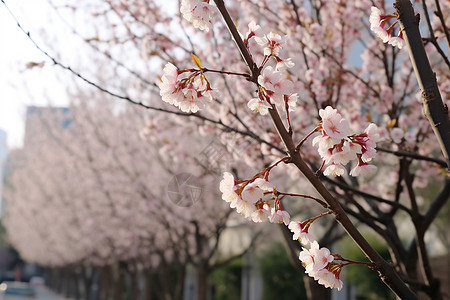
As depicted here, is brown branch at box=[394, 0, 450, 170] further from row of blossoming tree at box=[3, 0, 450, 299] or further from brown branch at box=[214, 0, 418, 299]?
brown branch at box=[214, 0, 418, 299]

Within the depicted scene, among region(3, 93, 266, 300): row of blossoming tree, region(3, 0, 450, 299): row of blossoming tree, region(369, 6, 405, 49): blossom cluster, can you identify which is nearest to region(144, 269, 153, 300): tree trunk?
region(3, 93, 266, 300): row of blossoming tree

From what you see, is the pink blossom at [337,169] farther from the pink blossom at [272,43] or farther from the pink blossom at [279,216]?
the pink blossom at [272,43]

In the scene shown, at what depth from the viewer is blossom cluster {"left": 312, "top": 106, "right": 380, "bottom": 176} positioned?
1780mm

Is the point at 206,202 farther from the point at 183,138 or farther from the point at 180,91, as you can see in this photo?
the point at 180,91

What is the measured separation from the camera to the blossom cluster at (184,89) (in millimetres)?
1946

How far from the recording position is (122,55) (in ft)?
36.5

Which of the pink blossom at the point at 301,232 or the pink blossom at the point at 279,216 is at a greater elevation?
the pink blossom at the point at 279,216

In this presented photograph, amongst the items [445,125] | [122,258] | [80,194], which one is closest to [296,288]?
[122,258]

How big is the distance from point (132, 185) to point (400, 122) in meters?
6.19

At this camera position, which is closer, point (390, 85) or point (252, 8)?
point (390, 85)

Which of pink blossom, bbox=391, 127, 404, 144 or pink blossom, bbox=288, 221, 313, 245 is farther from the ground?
pink blossom, bbox=391, 127, 404, 144

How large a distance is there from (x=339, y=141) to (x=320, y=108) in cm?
315

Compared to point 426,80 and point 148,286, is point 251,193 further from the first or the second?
point 148,286

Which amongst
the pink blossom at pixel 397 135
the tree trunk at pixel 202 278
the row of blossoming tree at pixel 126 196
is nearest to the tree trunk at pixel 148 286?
the row of blossoming tree at pixel 126 196
